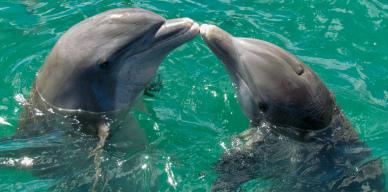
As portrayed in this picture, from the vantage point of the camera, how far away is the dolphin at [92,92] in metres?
6.53

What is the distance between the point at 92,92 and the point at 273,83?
6.93 ft

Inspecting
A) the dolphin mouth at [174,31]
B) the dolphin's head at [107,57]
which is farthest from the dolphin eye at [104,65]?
the dolphin mouth at [174,31]

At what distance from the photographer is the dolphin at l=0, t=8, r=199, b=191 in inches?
257

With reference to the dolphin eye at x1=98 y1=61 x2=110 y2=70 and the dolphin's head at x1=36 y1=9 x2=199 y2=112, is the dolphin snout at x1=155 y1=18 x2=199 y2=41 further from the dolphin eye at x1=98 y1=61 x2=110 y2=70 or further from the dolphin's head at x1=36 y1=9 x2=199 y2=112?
the dolphin eye at x1=98 y1=61 x2=110 y2=70

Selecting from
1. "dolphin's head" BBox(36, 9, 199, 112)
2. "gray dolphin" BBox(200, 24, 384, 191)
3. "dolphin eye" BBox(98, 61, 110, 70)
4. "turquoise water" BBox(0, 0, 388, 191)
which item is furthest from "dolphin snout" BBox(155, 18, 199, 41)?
"turquoise water" BBox(0, 0, 388, 191)

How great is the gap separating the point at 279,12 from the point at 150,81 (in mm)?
4823

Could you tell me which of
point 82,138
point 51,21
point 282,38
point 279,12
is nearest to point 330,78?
point 282,38

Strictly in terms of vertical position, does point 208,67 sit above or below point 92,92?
below

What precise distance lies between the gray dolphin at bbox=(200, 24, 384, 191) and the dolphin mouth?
0.65 ft

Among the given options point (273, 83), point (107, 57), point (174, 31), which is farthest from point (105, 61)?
point (273, 83)

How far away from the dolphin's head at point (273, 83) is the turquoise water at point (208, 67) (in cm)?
90

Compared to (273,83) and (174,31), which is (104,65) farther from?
(273,83)

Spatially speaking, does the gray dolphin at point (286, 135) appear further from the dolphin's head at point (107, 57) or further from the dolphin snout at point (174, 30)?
the dolphin's head at point (107, 57)

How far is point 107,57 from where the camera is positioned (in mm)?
6516
